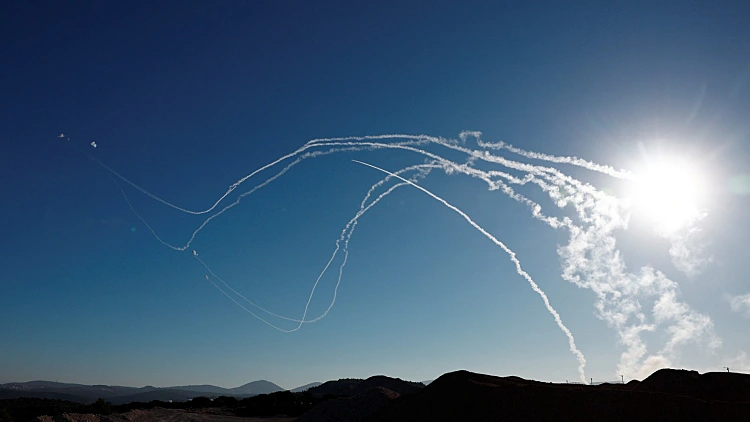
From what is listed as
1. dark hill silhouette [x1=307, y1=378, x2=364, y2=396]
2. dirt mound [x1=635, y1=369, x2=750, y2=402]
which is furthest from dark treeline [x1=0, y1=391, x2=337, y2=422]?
dark hill silhouette [x1=307, y1=378, x2=364, y2=396]

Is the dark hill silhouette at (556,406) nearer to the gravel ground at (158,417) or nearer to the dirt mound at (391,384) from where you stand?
the gravel ground at (158,417)

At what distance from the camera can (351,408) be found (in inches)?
1657

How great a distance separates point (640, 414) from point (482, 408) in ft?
26.6

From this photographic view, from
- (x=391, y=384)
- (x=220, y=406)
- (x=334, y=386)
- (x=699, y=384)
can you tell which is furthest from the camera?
(x=334, y=386)

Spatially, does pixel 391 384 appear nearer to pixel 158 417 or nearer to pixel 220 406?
pixel 220 406

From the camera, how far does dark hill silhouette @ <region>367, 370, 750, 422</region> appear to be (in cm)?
2545

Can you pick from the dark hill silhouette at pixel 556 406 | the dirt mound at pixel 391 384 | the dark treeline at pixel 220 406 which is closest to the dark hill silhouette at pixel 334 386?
the dirt mound at pixel 391 384

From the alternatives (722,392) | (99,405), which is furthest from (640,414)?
(99,405)

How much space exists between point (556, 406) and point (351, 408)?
19.9 meters

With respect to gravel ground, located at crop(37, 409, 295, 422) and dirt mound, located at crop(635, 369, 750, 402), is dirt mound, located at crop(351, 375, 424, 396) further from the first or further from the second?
dirt mound, located at crop(635, 369, 750, 402)

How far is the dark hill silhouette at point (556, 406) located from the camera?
25.5 meters

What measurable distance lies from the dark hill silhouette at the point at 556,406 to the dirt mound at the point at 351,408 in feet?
25.1

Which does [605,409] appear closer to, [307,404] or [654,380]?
[654,380]

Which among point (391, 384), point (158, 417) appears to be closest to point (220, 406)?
point (158, 417)
